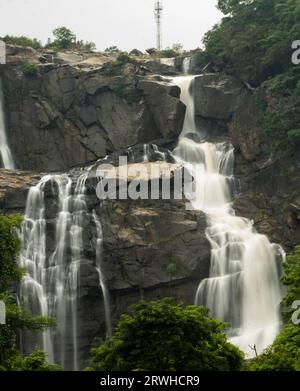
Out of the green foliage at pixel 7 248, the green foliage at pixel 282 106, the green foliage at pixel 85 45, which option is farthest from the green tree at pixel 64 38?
the green foliage at pixel 7 248

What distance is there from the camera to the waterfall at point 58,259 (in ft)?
133

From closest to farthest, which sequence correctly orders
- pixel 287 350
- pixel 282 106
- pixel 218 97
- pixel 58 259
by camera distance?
pixel 287 350 < pixel 58 259 < pixel 282 106 < pixel 218 97

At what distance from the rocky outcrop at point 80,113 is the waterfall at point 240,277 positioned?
814 centimetres

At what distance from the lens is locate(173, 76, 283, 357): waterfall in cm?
3994

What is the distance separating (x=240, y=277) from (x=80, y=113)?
19909mm

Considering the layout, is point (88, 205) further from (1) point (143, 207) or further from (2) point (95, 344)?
(2) point (95, 344)

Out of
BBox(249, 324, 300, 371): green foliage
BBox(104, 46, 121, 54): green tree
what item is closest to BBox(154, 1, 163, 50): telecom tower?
BBox(104, 46, 121, 54): green tree

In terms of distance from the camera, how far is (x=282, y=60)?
52.9 meters

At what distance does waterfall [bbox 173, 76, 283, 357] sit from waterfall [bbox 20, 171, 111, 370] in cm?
635

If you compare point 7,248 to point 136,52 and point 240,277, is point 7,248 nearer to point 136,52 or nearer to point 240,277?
point 240,277

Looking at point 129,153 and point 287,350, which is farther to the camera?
point 129,153

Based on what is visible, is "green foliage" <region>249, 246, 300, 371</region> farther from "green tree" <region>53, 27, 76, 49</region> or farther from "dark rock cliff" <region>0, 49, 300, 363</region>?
"green tree" <region>53, 27, 76, 49</region>

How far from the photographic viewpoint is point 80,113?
55.0m

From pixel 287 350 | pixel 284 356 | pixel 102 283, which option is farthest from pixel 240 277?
pixel 284 356
